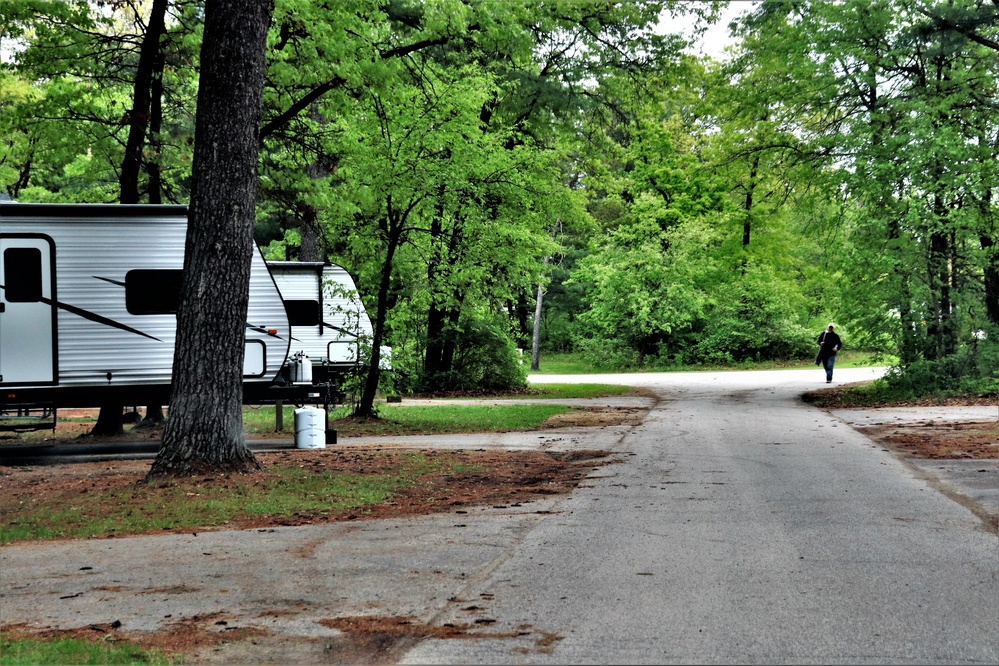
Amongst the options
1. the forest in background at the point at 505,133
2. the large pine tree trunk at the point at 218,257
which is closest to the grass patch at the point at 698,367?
the forest in background at the point at 505,133

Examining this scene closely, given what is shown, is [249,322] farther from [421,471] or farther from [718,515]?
[718,515]

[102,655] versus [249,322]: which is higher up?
[249,322]

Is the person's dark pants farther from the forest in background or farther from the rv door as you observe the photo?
the rv door

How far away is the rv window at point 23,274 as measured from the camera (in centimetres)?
1479

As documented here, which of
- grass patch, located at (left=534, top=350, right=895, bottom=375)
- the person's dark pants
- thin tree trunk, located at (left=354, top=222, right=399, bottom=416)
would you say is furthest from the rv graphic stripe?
grass patch, located at (left=534, top=350, right=895, bottom=375)

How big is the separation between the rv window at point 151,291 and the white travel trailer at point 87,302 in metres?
0.01

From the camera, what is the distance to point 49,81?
1886 cm

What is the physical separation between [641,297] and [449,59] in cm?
2396

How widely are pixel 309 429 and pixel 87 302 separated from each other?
367cm

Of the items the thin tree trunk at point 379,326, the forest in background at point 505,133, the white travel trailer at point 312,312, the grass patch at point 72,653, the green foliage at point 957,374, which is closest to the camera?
the grass patch at point 72,653

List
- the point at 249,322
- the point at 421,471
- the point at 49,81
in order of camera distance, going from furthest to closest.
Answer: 1. the point at 49,81
2. the point at 249,322
3. the point at 421,471

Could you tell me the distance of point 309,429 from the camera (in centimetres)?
1528

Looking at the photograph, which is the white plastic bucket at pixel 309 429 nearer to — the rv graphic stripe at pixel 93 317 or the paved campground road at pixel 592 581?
A: the rv graphic stripe at pixel 93 317

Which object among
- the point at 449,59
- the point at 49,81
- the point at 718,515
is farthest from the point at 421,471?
the point at 449,59
